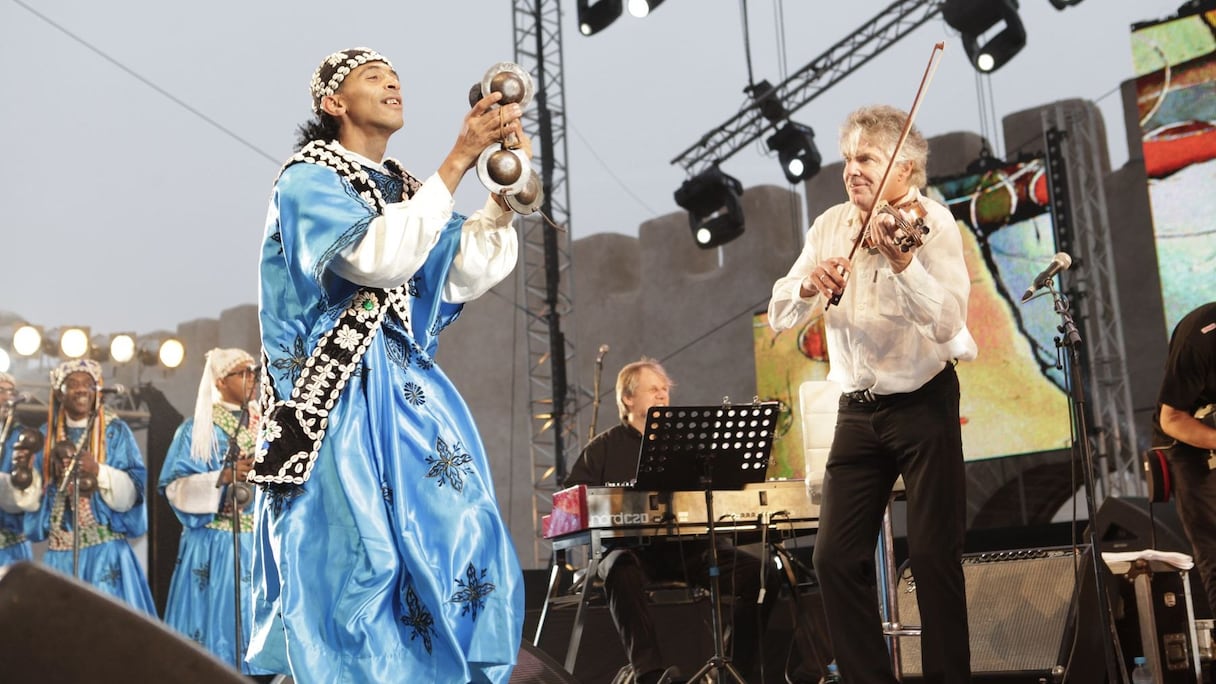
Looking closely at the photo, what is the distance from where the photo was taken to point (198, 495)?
6.47 meters

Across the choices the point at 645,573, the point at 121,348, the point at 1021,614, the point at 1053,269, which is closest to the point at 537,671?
the point at 1053,269

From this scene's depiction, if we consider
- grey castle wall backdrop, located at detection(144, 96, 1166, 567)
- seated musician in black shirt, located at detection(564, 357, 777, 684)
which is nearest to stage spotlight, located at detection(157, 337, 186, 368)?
grey castle wall backdrop, located at detection(144, 96, 1166, 567)

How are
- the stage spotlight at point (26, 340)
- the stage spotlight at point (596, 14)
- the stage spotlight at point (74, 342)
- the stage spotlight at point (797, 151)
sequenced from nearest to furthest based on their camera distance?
the stage spotlight at point (74, 342)
the stage spotlight at point (26, 340)
the stage spotlight at point (596, 14)
the stage spotlight at point (797, 151)

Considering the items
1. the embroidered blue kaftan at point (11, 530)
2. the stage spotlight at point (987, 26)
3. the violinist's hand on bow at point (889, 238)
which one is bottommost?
the embroidered blue kaftan at point (11, 530)

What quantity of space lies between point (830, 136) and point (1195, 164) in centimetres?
1061

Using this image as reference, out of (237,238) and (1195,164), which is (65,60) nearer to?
(237,238)

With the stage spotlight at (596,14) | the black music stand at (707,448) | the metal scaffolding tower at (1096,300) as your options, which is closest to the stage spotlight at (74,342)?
the stage spotlight at (596,14)

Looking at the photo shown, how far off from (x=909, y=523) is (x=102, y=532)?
505 centimetres

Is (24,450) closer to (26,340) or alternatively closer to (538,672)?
(26,340)

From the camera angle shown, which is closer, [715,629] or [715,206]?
[715,629]

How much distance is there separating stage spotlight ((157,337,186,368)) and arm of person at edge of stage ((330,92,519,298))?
775cm

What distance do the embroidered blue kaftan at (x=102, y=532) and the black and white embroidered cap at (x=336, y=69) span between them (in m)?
4.64

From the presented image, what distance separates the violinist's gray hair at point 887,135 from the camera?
350cm

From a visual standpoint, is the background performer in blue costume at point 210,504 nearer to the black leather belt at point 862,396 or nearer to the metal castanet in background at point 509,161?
the black leather belt at point 862,396
